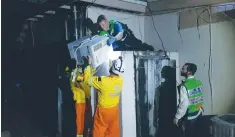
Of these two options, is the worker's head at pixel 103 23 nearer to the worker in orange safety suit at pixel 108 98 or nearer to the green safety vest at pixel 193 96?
the worker in orange safety suit at pixel 108 98

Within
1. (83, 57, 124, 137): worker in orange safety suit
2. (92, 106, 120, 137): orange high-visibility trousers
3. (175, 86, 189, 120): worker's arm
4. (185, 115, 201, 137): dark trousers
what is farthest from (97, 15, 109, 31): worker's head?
(185, 115, 201, 137): dark trousers

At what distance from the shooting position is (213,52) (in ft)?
16.4

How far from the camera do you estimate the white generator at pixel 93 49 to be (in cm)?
345

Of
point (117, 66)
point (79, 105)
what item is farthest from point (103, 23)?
point (79, 105)

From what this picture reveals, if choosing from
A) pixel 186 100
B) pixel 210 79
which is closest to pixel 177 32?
pixel 210 79

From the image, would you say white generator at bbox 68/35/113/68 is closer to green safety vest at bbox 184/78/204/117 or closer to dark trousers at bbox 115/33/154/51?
dark trousers at bbox 115/33/154/51

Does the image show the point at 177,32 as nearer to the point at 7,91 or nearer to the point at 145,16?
the point at 145,16

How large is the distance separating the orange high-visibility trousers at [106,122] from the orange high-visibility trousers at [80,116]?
0.61 metres

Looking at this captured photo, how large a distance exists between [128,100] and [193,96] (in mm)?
1151

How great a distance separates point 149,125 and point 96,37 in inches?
93.4

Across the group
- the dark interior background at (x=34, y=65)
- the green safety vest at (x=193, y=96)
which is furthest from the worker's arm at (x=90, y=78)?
the dark interior background at (x=34, y=65)

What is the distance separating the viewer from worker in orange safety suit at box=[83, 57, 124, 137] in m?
3.92

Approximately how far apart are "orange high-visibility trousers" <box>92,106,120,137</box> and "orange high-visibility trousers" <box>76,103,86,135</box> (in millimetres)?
607

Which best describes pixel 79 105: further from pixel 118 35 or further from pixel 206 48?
pixel 206 48
